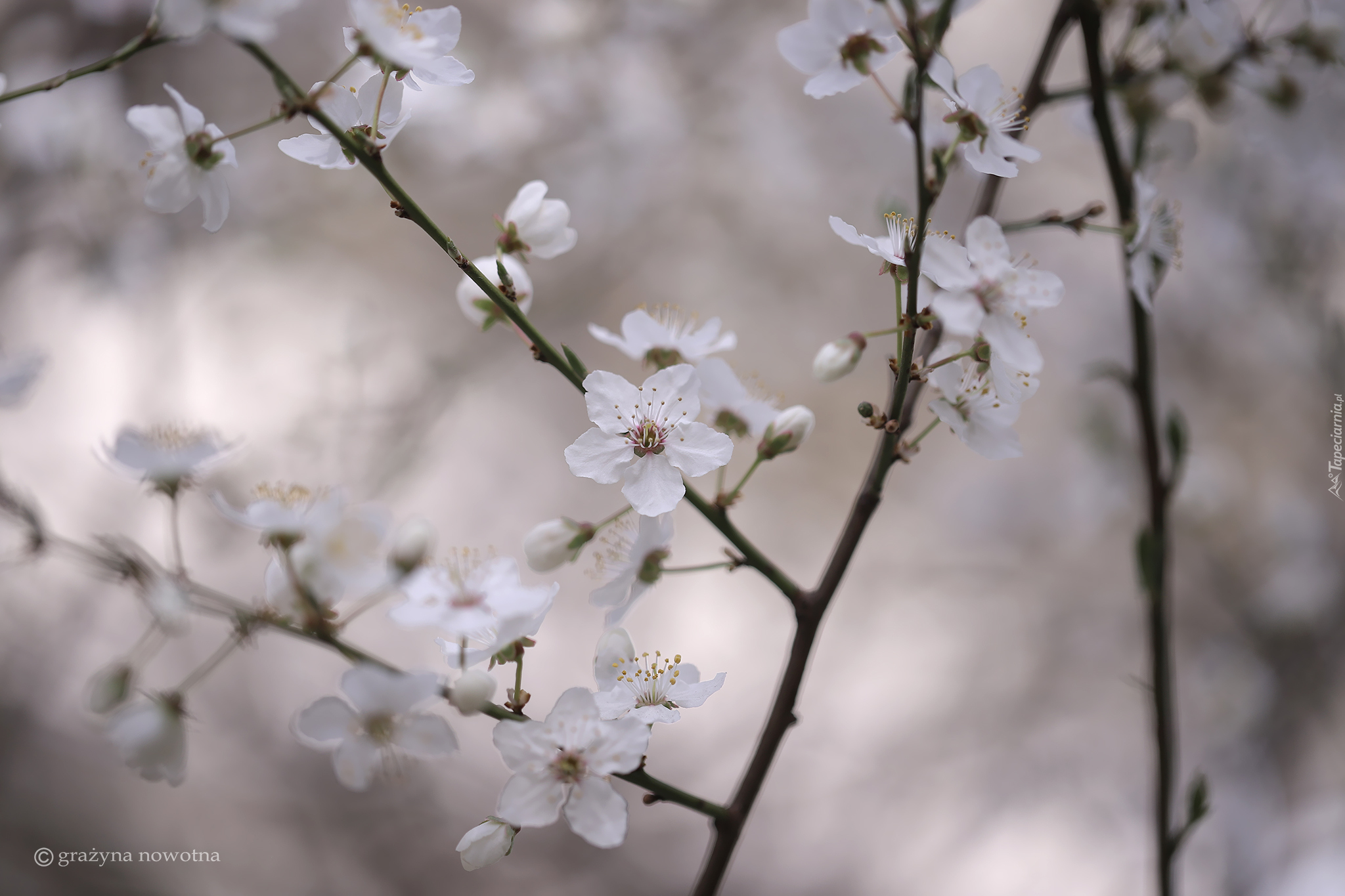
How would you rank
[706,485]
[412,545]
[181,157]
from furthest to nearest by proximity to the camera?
[706,485], [181,157], [412,545]

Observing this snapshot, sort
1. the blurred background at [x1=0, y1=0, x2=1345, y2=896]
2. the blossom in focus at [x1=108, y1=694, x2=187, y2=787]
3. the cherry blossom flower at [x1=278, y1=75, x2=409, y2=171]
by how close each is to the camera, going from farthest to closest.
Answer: the blurred background at [x1=0, y1=0, x2=1345, y2=896] → the cherry blossom flower at [x1=278, y1=75, x2=409, y2=171] → the blossom in focus at [x1=108, y1=694, x2=187, y2=787]

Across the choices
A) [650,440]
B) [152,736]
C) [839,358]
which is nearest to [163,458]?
[152,736]

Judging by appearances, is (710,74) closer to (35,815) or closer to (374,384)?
(374,384)

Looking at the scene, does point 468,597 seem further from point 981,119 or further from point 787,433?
point 981,119

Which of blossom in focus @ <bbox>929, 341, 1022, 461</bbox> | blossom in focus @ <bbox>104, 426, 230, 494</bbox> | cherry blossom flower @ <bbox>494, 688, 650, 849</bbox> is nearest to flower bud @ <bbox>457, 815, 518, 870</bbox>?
cherry blossom flower @ <bbox>494, 688, 650, 849</bbox>

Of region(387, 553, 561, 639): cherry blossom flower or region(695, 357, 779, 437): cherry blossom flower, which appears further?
region(695, 357, 779, 437): cherry blossom flower

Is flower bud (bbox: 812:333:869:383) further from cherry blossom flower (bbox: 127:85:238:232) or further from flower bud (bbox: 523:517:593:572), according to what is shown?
cherry blossom flower (bbox: 127:85:238:232)
